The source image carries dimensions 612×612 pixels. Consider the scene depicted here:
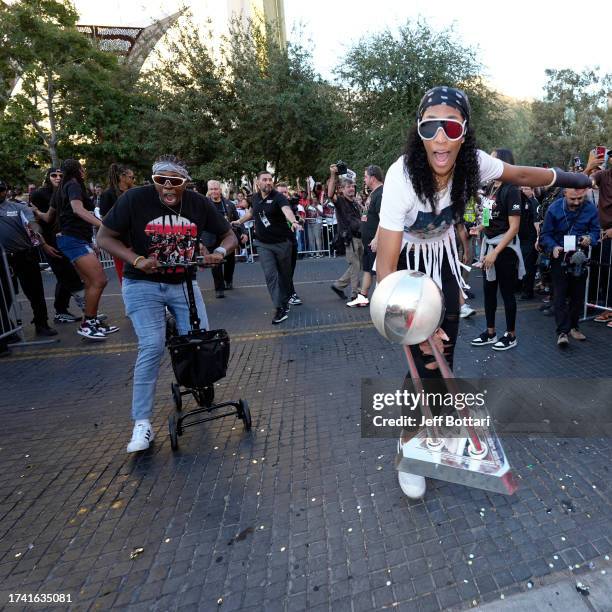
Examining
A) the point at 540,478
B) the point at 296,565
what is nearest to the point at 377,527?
the point at 296,565

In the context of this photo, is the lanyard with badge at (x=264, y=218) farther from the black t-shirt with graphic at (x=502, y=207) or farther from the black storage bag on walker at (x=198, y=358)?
the black storage bag on walker at (x=198, y=358)

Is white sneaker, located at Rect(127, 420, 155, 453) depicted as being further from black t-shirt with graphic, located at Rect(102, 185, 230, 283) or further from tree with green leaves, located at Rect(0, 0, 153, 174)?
tree with green leaves, located at Rect(0, 0, 153, 174)

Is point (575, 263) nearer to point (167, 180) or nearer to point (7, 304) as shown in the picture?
point (167, 180)

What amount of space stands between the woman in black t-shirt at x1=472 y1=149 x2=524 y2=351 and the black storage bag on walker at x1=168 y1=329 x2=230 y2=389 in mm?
3138

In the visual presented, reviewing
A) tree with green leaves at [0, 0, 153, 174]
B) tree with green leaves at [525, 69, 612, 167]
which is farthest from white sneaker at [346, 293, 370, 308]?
tree with green leaves at [525, 69, 612, 167]

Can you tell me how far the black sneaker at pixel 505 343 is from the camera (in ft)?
16.6

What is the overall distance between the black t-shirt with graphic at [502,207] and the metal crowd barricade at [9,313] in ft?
19.4

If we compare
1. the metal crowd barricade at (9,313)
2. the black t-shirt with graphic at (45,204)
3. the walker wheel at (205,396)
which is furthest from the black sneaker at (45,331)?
the walker wheel at (205,396)

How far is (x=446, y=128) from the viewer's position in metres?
2.31

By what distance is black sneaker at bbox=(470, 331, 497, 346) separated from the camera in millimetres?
5284

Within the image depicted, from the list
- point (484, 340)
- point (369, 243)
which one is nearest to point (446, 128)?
point (484, 340)

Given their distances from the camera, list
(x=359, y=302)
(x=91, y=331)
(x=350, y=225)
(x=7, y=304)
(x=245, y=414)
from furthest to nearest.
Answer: (x=350, y=225), (x=359, y=302), (x=91, y=331), (x=7, y=304), (x=245, y=414)

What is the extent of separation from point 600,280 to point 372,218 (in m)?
3.21

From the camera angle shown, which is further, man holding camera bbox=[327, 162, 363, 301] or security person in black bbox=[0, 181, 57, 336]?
man holding camera bbox=[327, 162, 363, 301]
